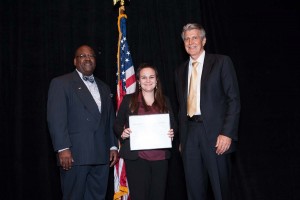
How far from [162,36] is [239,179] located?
2.36m

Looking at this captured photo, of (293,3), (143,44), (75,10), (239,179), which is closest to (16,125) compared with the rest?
(75,10)

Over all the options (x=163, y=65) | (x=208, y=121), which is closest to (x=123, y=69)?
(x=163, y=65)

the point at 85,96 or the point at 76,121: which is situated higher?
the point at 85,96

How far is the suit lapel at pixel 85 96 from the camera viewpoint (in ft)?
10.8

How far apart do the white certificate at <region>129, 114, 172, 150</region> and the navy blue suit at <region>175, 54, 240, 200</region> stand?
0.62 ft

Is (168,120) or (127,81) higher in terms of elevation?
(127,81)

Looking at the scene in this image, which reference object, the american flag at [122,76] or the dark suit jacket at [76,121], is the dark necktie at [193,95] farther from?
the american flag at [122,76]

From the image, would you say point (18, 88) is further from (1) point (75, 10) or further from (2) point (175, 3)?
(2) point (175, 3)

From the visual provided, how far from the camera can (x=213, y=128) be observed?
9.54 feet

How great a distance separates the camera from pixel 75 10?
14.5ft

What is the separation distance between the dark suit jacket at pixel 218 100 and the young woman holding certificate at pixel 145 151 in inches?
10.3

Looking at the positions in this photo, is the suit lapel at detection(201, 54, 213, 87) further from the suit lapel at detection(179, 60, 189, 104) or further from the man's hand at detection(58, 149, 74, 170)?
the man's hand at detection(58, 149, 74, 170)

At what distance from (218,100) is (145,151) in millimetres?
791

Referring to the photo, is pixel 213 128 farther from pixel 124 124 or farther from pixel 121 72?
pixel 121 72
